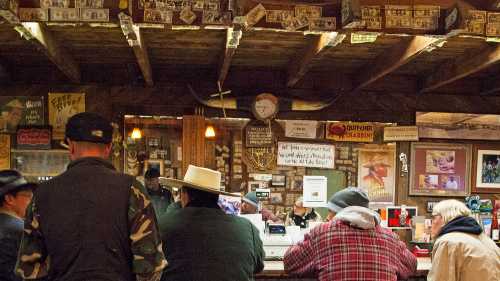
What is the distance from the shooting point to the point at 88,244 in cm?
204

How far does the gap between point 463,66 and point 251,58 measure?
8.51ft

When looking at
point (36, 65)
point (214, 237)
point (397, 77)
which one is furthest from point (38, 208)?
point (397, 77)

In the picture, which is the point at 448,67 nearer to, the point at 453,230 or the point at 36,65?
the point at 453,230

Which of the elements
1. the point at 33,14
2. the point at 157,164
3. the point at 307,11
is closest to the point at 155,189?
the point at 157,164

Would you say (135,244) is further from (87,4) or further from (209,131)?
(209,131)

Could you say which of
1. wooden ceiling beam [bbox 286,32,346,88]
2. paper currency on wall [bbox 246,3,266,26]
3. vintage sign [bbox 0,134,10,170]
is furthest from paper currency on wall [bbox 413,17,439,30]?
vintage sign [bbox 0,134,10,170]

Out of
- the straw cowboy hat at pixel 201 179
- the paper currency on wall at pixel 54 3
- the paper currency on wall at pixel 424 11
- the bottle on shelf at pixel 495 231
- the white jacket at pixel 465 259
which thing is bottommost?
the bottle on shelf at pixel 495 231

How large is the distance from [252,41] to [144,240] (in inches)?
141

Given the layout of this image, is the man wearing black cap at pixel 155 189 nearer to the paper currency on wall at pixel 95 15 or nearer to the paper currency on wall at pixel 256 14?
the paper currency on wall at pixel 95 15

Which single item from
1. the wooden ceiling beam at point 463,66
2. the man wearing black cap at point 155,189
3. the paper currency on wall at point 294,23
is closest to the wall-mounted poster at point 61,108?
the man wearing black cap at point 155,189

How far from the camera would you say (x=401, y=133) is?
697cm

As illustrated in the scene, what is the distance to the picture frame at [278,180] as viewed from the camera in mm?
7008

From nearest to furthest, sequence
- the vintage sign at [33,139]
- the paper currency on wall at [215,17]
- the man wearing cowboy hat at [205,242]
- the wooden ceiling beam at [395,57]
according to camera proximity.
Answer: the man wearing cowboy hat at [205,242], the paper currency on wall at [215,17], the wooden ceiling beam at [395,57], the vintage sign at [33,139]

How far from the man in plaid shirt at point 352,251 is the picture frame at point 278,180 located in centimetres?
395
